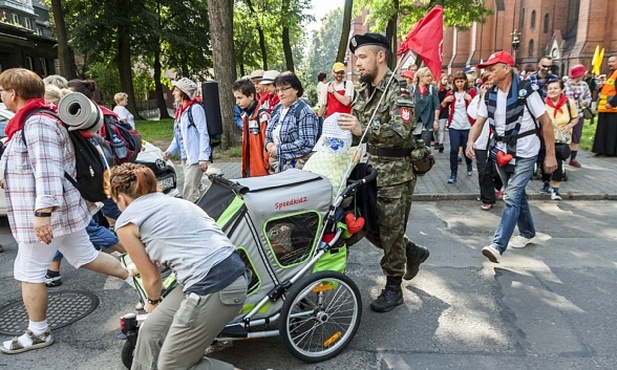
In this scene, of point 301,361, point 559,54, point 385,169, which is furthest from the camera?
point 559,54

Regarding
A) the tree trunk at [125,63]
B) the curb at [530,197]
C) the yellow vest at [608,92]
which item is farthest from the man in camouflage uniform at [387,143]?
the tree trunk at [125,63]

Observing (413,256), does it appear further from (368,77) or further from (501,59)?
(501,59)

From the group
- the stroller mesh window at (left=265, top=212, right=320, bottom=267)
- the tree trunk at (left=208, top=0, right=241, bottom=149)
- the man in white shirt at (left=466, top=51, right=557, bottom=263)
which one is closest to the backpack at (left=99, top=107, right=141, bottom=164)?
the stroller mesh window at (left=265, top=212, right=320, bottom=267)

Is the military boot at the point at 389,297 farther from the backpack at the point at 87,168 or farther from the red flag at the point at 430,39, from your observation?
the backpack at the point at 87,168

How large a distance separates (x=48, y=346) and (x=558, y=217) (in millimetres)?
6281

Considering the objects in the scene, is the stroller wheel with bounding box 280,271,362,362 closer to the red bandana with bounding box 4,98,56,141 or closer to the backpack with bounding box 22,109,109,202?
the backpack with bounding box 22,109,109,202

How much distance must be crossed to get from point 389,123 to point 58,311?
3253 mm

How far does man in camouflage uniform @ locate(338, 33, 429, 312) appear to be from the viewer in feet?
11.8

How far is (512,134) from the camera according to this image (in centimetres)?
485

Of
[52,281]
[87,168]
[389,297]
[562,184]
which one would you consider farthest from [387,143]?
[562,184]

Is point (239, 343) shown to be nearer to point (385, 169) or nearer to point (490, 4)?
point (385, 169)

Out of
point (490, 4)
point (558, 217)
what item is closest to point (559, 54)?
point (490, 4)

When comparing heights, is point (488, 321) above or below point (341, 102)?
below

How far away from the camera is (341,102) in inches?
187
